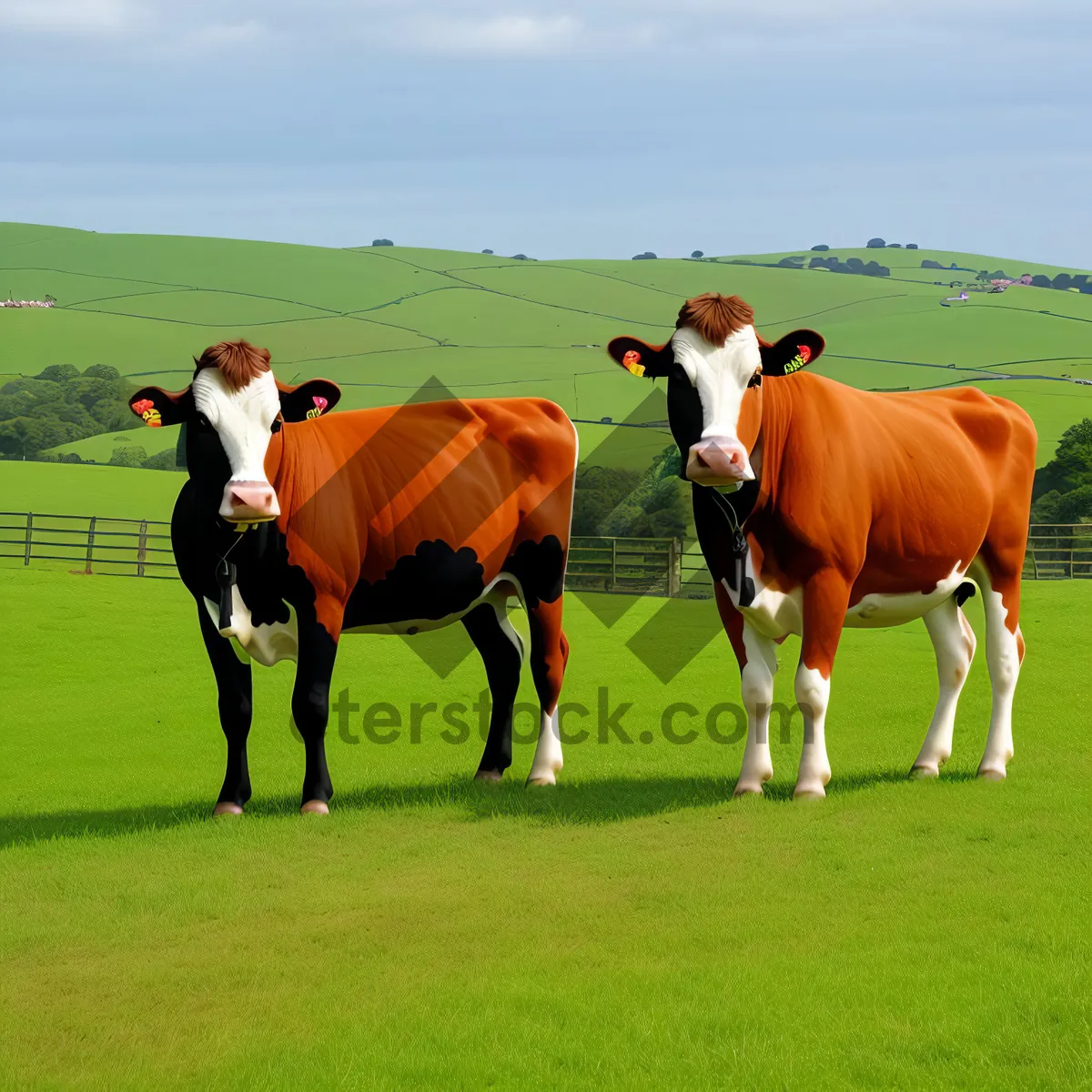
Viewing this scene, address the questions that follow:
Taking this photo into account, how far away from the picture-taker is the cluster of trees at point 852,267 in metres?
114

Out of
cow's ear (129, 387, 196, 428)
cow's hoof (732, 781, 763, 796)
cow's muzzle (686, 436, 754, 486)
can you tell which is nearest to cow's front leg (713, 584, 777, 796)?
cow's hoof (732, 781, 763, 796)

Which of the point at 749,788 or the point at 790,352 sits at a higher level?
the point at 790,352

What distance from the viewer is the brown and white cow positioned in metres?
8.40

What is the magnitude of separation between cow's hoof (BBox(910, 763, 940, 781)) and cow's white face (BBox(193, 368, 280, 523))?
15.9ft

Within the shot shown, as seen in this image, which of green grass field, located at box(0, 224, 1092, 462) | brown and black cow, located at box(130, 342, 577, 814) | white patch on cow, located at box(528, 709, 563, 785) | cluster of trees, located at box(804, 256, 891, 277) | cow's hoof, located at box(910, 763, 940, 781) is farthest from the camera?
cluster of trees, located at box(804, 256, 891, 277)

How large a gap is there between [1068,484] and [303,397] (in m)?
36.9

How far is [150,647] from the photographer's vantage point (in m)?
17.9

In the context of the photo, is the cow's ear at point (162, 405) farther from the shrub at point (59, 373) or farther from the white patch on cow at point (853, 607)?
the shrub at point (59, 373)

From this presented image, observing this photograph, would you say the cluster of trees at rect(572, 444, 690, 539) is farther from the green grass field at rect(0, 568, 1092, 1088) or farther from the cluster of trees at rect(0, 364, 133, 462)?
the cluster of trees at rect(0, 364, 133, 462)

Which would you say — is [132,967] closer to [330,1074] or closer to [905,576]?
[330,1074]

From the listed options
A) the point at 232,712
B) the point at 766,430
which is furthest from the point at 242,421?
the point at 766,430

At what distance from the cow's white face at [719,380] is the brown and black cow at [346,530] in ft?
6.95

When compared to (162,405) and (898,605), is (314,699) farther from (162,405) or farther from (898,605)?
(898,605)

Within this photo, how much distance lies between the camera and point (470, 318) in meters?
91.8
